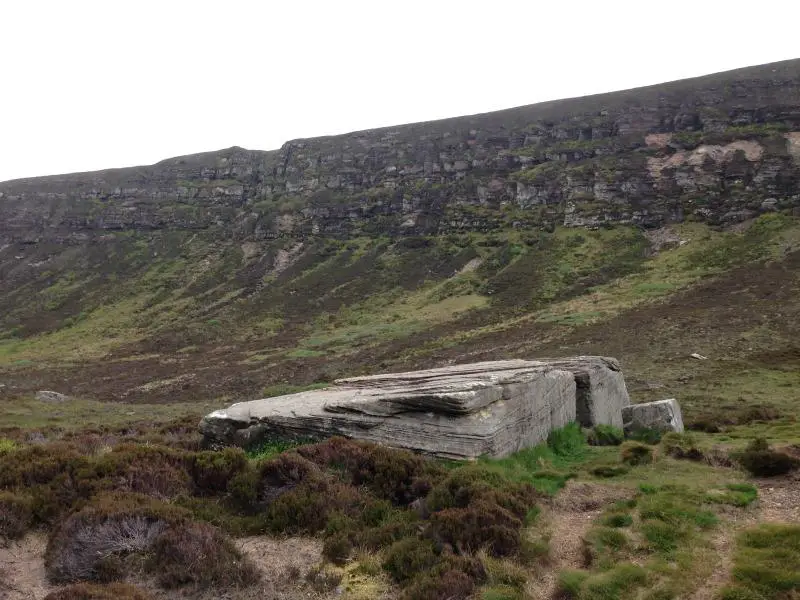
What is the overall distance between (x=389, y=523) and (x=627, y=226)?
295 ft

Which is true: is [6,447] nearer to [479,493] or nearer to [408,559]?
[408,559]

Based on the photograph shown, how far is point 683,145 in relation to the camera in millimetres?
97438

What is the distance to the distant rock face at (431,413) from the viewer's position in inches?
526

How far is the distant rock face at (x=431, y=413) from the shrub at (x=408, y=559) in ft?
13.4

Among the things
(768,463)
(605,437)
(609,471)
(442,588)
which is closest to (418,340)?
(605,437)

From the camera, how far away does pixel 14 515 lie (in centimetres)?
1003

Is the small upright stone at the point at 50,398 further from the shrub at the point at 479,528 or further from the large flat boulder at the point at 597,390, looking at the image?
the shrub at the point at 479,528

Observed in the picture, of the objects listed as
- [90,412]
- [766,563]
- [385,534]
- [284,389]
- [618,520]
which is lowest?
[284,389]

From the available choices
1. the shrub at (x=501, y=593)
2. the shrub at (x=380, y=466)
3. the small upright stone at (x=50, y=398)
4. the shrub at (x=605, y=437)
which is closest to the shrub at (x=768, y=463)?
the shrub at (x=605, y=437)

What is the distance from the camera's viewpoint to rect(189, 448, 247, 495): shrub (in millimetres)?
12125

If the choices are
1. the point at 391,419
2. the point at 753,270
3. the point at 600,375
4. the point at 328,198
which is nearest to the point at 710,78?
the point at 753,270

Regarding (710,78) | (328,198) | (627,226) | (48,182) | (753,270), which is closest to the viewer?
(753,270)

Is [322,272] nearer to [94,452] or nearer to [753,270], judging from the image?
[753,270]

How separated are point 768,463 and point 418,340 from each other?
43.0 m
